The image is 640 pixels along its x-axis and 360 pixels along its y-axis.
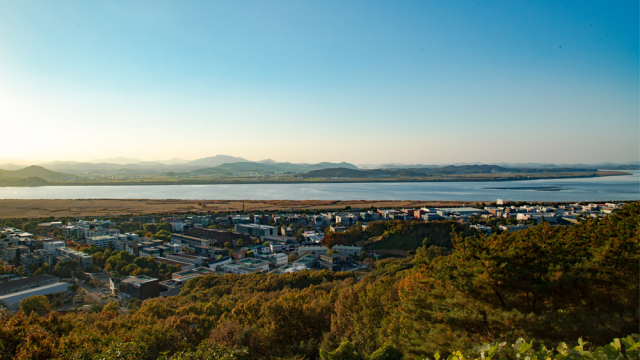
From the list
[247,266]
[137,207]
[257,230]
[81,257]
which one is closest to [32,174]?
[137,207]

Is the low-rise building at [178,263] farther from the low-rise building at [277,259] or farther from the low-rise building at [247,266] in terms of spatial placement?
the low-rise building at [277,259]

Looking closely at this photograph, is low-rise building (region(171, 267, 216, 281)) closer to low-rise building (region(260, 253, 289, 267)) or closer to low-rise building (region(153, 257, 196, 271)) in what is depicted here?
low-rise building (region(153, 257, 196, 271))

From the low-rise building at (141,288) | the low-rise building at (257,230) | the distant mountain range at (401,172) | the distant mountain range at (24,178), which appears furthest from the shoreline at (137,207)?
the distant mountain range at (401,172)

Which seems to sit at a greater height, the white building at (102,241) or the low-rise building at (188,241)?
the white building at (102,241)

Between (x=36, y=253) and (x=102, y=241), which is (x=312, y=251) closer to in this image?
(x=102, y=241)

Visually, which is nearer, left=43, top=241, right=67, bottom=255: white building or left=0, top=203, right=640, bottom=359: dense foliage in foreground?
left=0, top=203, right=640, bottom=359: dense foliage in foreground

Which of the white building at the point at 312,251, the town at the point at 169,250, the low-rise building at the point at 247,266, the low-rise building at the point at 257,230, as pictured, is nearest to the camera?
the town at the point at 169,250

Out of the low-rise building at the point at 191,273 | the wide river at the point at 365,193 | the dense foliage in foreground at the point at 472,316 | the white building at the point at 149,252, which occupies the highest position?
the dense foliage in foreground at the point at 472,316

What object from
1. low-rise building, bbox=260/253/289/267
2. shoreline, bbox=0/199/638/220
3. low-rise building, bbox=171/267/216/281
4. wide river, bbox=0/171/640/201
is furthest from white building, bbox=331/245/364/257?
wide river, bbox=0/171/640/201

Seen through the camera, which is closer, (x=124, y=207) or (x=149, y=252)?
(x=149, y=252)
